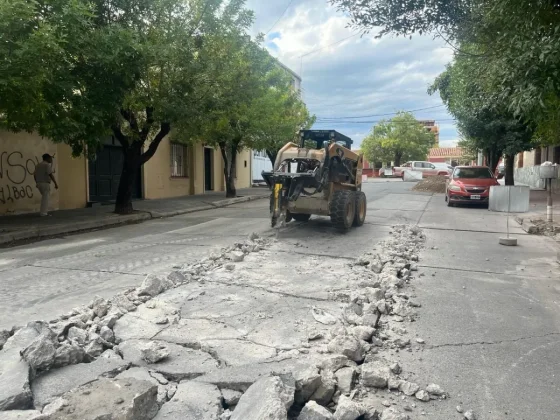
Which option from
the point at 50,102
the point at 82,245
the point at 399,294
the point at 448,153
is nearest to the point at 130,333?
the point at 399,294

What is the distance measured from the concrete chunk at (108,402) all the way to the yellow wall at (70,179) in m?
13.7

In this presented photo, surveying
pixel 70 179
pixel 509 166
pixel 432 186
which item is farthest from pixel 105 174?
pixel 432 186

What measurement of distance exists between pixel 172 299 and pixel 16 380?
224cm

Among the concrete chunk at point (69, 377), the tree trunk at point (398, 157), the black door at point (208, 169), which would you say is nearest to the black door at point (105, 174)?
the black door at point (208, 169)

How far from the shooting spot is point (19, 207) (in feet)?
45.1

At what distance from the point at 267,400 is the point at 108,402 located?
1.03m

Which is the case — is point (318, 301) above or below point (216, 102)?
below

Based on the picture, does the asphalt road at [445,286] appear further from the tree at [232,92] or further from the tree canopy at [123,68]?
the tree at [232,92]

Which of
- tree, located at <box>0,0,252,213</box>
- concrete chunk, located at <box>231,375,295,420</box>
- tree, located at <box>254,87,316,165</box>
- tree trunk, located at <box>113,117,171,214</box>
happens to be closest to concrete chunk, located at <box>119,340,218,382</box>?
concrete chunk, located at <box>231,375,295,420</box>

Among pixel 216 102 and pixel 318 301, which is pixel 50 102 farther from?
pixel 318 301

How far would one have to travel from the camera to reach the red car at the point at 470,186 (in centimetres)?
1700

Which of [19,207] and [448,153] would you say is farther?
[448,153]

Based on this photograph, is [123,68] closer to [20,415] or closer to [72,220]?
[72,220]

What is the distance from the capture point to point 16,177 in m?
13.6
